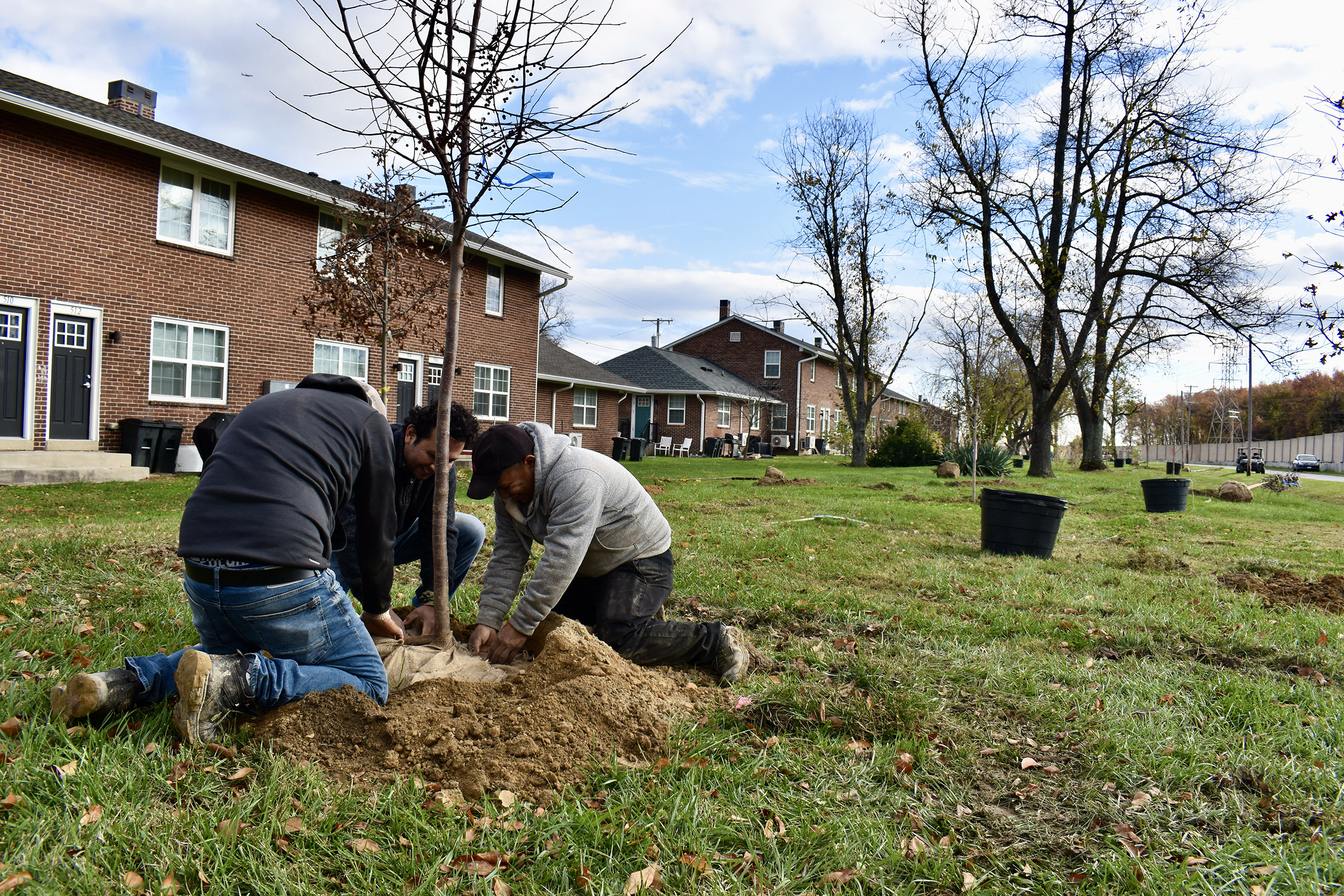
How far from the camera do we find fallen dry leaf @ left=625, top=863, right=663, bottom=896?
2029 millimetres

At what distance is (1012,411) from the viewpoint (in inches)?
1702

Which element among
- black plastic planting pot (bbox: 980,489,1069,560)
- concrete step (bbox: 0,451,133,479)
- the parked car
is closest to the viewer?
black plastic planting pot (bbox: 980,489,1069,560)

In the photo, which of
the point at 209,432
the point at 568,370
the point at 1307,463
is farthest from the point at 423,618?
the point at 1307,463

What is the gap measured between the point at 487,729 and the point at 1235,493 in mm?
18685

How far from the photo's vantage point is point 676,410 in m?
39.4

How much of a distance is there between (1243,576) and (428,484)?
6.94 metres

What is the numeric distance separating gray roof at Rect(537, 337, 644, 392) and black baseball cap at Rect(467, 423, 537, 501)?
21145mm

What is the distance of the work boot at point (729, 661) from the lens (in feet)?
12.0

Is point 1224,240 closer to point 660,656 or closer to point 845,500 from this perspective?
point 845,500

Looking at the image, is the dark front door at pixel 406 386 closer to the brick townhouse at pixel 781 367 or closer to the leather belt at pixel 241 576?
the leather belt at pixel 241 576

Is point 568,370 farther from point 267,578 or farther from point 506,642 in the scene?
point 267,578

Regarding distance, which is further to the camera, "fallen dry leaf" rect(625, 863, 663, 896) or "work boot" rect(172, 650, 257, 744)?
"work boot" rect(172, 650, 257, 744)

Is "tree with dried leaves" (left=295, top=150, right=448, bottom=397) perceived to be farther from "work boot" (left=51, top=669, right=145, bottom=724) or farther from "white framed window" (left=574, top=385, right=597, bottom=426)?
"white framed window" (left=574, top=385, right=597, bottom=426)

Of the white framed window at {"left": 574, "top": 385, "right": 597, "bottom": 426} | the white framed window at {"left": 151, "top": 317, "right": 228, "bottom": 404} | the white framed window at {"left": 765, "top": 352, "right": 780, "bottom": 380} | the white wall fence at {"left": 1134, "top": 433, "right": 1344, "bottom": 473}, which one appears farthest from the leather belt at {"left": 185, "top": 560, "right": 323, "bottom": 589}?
the white wall fence at {"left": 1134, "top": 433, "right": 1344, "bottom": 473}
